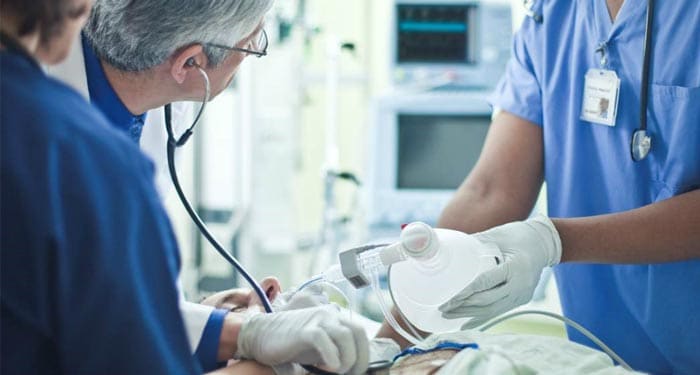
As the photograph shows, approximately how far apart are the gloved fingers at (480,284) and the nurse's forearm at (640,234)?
19 cm

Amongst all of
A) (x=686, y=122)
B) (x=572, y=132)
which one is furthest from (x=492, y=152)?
(x=686, y=122)

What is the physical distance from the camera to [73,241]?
36.3 inches

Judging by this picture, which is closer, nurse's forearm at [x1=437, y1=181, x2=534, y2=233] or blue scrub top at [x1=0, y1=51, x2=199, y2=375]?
blue scrub top at [x1=0, y1=51, x2=199, y2=375]

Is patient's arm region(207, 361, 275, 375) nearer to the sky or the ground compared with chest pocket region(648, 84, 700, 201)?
nearer to the ground

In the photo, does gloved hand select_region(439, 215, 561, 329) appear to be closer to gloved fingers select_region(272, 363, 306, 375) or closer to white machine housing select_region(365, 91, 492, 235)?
gloved fingers select_region(272, 363, 306, 375)

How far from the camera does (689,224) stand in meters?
1.60

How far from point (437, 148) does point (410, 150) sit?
128mm

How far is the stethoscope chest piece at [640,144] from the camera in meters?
1.65

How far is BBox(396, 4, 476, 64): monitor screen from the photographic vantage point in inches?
161

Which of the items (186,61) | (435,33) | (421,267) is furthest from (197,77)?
(435,33)

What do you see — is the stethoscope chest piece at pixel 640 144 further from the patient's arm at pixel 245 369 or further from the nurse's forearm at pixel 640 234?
the patient's arm at pixel 245 369

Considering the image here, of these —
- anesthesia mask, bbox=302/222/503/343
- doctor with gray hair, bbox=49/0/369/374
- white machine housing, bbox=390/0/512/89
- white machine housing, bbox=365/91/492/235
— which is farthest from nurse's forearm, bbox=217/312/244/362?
white machine housing, bbox=390/0/512/89

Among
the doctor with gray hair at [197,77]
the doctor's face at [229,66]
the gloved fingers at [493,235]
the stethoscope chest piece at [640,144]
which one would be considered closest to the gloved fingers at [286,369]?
the doctor with gray hair at [197,77]

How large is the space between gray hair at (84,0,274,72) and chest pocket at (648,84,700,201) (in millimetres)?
756
